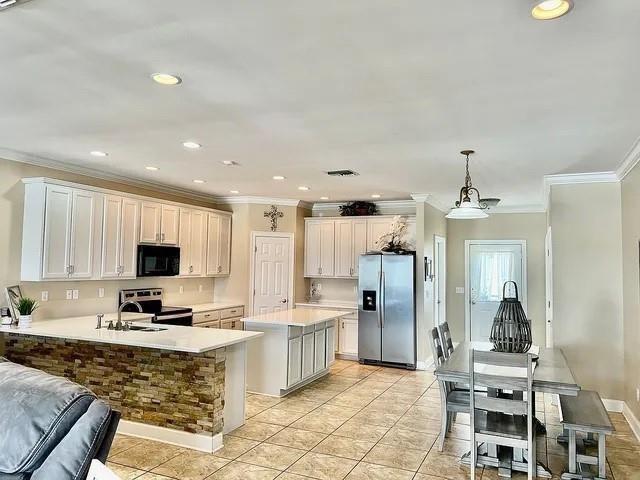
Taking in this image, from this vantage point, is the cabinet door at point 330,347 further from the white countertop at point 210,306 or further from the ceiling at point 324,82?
the ceiling at point 324,82

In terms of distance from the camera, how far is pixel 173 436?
12.5 ft

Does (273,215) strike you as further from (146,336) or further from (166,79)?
(166,79)

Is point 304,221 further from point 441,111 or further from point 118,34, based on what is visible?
point 118,34

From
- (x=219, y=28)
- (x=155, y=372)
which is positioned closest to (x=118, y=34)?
(x=219, y=28)

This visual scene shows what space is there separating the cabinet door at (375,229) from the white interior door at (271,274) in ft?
4.21

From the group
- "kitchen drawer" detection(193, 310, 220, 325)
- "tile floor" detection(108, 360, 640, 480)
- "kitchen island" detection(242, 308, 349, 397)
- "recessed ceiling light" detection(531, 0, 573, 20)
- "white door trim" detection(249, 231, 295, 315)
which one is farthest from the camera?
"white door trim" detection(249, 231, 295, 315)

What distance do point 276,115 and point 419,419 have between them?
3198mm

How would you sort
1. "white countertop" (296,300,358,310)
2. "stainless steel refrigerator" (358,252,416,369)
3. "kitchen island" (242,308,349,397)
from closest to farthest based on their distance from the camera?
1. "kitchen island" (242,308,349,397)
2. "stainless steel refrigerator" (358,252,416,369)
3. "white countertop" (296,300,358,310)

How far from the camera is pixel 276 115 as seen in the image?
328cm

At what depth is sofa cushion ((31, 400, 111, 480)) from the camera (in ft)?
5.15

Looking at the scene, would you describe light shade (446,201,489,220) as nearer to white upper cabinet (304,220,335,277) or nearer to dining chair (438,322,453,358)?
dining chair (438,322,453,358)

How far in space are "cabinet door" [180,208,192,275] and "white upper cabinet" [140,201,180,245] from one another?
9 centimetres

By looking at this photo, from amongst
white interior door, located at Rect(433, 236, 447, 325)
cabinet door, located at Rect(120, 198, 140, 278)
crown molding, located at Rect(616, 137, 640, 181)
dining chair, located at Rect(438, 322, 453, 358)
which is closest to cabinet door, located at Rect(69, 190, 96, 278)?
cabinet door, located at Rect(120, 198, 140, 278)

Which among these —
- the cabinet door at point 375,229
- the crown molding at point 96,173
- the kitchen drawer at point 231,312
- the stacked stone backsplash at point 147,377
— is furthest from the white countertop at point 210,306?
the cabinet door at point 375,229
